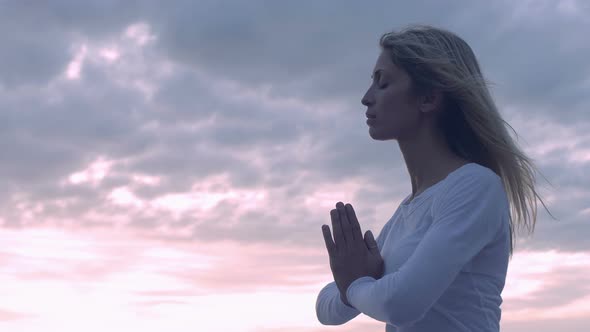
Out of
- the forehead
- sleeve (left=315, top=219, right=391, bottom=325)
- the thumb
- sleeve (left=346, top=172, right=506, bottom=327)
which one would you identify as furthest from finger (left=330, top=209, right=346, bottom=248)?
the forehead

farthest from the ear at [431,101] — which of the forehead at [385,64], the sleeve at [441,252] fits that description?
the sleeve at [441,252]

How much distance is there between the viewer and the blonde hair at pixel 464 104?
15.9 feet

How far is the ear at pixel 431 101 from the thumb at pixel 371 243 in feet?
3.16

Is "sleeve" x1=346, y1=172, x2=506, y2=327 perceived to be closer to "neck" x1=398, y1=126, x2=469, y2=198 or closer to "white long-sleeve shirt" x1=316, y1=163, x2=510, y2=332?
"white long-sleeve shirt" x1=316, y1=163, x2=510, y2=332

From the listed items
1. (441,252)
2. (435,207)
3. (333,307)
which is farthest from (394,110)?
(333,307)

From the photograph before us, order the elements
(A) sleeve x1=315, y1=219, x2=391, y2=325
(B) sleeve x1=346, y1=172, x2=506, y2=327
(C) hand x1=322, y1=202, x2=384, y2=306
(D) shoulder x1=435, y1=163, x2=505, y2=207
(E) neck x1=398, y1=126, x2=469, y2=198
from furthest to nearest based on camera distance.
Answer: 1. (A) sleeve x1=315, y1=219, x2=391, y2=325
2. (E) neck x1=398, y1=126, x2=469, y2=198
3. (C) hand x1=322, y1=202, x2=384, y2=306
4. (D) shoulder x1=435, y1=163, x2=505, y2=207
5. (B) sleeve x1=346, y1=172, x2=506, y2=327

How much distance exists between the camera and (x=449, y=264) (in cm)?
403

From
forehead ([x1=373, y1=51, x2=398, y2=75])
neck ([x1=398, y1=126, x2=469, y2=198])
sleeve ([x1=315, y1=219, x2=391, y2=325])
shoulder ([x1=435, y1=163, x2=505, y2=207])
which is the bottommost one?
sleeve ([x1=315, y1=219, x2=391, y2=325])

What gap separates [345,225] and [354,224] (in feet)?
0.21

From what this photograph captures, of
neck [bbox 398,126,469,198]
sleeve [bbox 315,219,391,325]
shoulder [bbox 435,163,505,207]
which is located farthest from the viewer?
sleeve [bbox 315,219,391,325]

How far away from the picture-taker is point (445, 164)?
16.2 ft

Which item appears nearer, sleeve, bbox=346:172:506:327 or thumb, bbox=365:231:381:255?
sleeve, bbox=346:172:506:327

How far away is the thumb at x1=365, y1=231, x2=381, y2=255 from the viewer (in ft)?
15.6

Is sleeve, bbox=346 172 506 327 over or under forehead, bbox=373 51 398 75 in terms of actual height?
under
